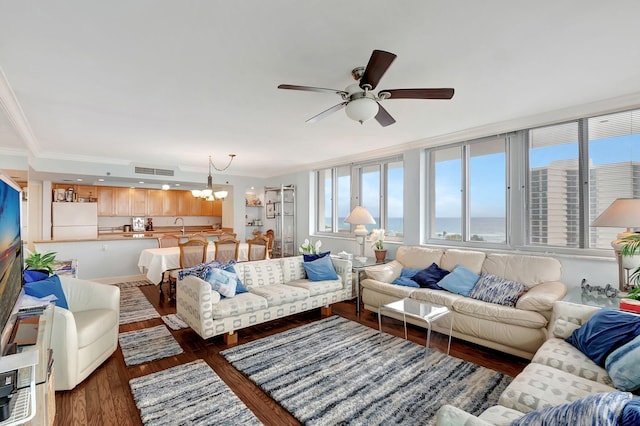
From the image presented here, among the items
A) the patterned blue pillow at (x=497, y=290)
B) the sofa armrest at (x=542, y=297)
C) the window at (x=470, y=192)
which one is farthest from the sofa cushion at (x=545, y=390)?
the window at (x=470, y=192)

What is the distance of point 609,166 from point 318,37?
3.47 meters

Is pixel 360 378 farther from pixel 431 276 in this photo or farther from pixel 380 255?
pixel 380 255

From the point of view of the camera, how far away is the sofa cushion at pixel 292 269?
13.8 feet

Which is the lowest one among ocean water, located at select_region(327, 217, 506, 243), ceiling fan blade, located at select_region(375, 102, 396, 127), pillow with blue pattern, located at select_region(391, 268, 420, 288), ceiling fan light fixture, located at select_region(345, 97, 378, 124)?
pillow with blue pattern, located at select_region(391, 268, 420, 288)

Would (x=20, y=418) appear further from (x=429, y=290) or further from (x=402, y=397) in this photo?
(x=429, y=290)

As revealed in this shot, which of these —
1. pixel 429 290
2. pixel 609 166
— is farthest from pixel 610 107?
pixel 429 290

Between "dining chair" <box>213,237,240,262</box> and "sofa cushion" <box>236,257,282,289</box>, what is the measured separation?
933 millimetres

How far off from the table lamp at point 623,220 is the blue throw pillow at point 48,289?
A: 15.8 ft

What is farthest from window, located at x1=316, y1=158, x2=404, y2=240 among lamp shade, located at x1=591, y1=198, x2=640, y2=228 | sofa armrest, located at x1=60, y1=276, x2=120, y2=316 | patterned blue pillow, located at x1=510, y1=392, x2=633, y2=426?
patterned blue pillow, located at x1=510, y1=392, x2=633, y2=426

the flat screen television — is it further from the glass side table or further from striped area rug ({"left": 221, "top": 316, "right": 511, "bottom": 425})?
the glass side table

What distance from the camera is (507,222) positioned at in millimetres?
3932

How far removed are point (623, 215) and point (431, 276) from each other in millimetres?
1950

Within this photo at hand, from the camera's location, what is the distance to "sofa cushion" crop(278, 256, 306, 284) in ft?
13.8

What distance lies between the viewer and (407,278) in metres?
4.02
